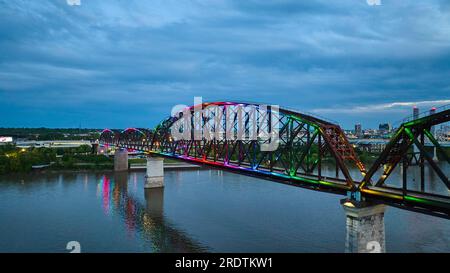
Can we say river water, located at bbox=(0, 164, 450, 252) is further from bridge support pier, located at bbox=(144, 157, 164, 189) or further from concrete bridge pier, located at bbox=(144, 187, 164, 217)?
bridge support pier, located at bbox=(144, 157, 164, 189)

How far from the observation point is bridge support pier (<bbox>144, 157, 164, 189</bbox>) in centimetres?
5145

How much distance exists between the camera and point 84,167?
75.0 metres

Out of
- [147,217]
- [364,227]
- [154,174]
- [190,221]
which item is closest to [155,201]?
[147,217]

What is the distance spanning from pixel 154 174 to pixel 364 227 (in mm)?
38407

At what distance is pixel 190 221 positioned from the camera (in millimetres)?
32250

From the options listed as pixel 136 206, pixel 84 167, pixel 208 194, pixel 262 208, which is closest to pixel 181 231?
pixel 262 208

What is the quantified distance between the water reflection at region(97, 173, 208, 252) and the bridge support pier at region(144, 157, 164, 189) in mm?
1369

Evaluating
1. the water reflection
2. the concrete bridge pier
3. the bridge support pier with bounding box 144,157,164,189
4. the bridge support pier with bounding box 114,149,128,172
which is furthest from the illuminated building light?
the bridge support pier with bounding box 114,149,128,172

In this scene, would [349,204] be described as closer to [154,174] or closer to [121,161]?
[154,174]

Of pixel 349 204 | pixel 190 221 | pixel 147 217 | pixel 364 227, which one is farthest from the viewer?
pixel 147 217

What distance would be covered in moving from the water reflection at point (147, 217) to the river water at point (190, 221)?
0.08 meters

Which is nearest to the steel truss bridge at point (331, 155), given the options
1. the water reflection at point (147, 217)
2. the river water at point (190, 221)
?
the river water at point (190, 221)

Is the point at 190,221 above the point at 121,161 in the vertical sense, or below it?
below
